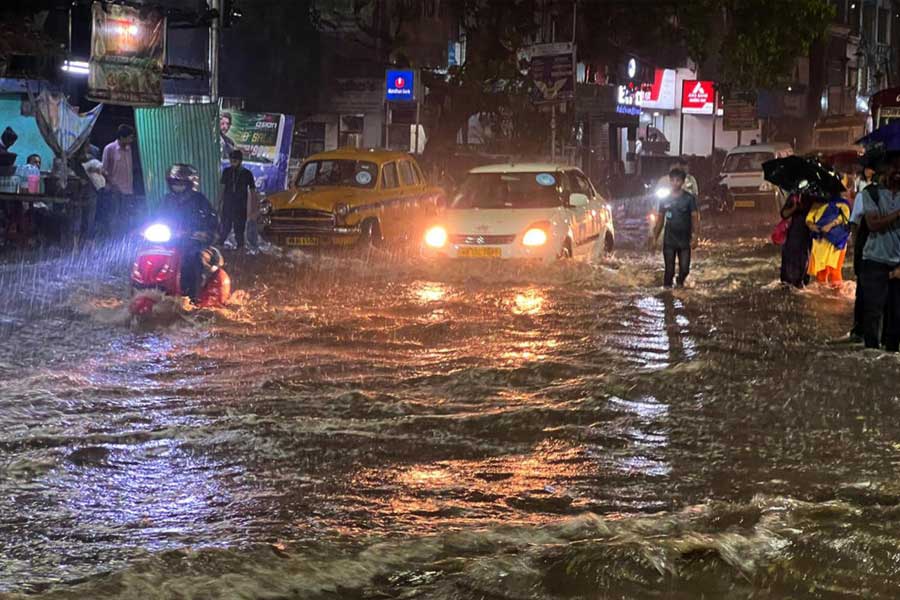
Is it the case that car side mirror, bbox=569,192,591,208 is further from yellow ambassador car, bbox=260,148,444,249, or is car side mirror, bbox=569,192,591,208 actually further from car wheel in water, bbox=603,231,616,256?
yellow ambassador car, bbox=260,148,444,249

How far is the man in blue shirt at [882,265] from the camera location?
33.3 feet

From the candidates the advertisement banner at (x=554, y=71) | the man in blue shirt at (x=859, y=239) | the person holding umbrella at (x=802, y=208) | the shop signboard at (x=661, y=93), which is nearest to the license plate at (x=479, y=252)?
the person holding umbrella at (x=802, y=208)

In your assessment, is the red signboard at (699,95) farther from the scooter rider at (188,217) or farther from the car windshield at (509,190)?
the scooter rider at (188,217)

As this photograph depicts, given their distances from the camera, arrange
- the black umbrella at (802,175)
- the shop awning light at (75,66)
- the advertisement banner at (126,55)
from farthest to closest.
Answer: the shop awning light at (75,66)
the advertisement banner at (126,55)
the black umbrella at (802,175)

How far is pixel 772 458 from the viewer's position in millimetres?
7520

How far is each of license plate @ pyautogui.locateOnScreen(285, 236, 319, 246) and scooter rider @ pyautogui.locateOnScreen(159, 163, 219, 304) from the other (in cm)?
721

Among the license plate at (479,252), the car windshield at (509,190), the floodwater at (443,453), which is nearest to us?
the floodwater at (443,453)

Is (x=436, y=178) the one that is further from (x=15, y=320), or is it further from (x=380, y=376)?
(x=380, y=376)

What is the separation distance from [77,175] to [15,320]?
25.4 feet

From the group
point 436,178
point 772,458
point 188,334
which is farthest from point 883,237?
point 436,178

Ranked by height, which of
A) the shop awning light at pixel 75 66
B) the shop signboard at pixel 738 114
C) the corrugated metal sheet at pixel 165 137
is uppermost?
the shop signboard at pixel 738 114

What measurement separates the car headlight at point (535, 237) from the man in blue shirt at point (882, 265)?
572cm

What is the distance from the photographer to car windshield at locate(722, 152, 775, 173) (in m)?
34.3

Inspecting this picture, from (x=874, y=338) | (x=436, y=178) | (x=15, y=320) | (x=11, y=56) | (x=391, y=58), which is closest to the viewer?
(x=874, y=338)
